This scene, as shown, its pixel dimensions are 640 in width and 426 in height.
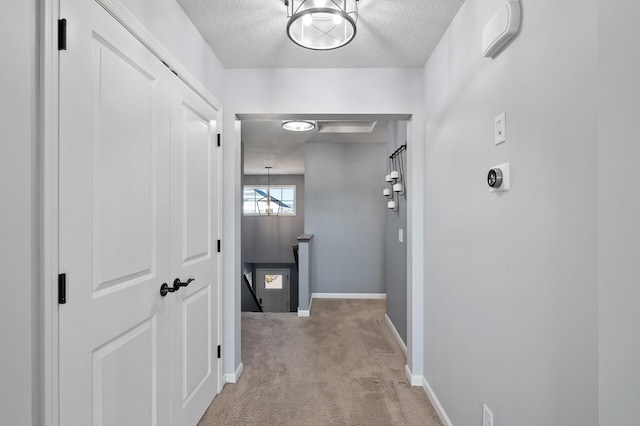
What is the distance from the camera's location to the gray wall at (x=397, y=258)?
346 centimetres

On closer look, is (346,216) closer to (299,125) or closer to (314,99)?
(299,125)

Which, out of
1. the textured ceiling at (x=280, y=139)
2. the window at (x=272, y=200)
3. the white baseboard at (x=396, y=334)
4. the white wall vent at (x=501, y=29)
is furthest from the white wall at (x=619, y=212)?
the window at (x=272, y=200)

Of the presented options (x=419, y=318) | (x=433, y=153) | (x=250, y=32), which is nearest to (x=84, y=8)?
(x=250, y=32)

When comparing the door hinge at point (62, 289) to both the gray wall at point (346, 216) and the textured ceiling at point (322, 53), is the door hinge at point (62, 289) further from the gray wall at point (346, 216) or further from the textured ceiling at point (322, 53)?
the gray wall at point (346, 216)

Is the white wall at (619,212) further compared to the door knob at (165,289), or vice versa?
the door knob at (165,289)

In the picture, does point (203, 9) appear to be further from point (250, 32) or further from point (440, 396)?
point (440, 396)

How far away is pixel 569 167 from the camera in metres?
1.03

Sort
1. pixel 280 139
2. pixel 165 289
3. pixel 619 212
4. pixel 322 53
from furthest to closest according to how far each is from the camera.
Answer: pixel 280 139, pixel 322 53, pixel 165 289, pixel 619 212

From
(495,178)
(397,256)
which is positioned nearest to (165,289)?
(495,178)

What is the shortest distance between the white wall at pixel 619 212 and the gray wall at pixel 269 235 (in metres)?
9.82

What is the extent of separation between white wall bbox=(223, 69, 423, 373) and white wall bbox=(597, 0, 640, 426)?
6.58 ft

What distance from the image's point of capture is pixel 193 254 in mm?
2082

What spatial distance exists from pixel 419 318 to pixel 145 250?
202 cm

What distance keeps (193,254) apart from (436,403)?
1.83 meters
